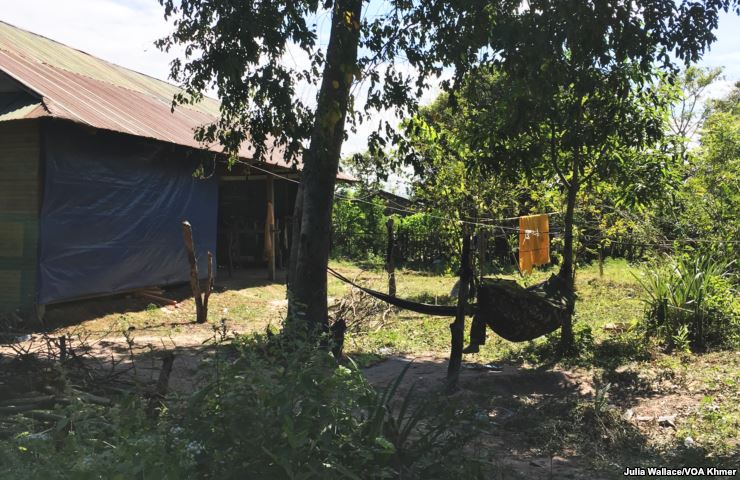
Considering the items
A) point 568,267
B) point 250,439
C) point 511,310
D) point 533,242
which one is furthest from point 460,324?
point 533,242

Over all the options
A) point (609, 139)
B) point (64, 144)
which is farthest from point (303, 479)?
point (64, 144)

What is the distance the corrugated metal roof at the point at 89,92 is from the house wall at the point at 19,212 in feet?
2.14

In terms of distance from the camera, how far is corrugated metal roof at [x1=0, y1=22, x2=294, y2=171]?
8102 millimetres

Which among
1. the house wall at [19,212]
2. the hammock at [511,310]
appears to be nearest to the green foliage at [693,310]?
the hammock at [511,310]

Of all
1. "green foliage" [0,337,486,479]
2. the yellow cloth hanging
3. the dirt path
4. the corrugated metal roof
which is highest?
the corrugated metal roof

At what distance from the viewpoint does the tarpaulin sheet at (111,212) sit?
8383 mm

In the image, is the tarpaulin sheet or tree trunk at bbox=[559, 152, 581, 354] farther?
→ the tarpaulin sheet

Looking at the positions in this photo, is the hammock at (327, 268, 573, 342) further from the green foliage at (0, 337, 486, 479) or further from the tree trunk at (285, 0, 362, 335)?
the green foliage at (0, 337, 486, 479)

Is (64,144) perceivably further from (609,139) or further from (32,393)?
(609,139)

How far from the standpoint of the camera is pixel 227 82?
6.41 metres

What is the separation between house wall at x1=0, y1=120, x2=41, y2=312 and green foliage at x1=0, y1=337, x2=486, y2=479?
21.0ft

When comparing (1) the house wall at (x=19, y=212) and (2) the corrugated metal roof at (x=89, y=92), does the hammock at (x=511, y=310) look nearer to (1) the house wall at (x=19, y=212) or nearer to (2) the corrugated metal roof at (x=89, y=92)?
(2) the corrugated metal roof at (x=89, y=92)

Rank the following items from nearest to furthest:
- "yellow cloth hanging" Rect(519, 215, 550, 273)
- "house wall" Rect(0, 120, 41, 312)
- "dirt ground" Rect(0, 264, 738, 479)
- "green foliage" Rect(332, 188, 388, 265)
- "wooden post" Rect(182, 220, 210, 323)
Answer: "dirt ground" Rect(0, 264, 738, 479) → "house wall" Rect(0, 120, 41, 312) → "wooden post" Rect(182, 220, 210, 323) → "yellow cloth hanging" Rect(519, 215, 550, 273) → "green foliage" Rect(332, 188, 388, 265)

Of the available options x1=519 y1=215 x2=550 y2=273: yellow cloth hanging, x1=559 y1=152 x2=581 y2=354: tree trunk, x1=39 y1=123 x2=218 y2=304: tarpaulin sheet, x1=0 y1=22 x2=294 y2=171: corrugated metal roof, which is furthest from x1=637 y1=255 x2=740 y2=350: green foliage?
x1=39 y1=123 x2=218 y2=304: tarpaulin sheet
